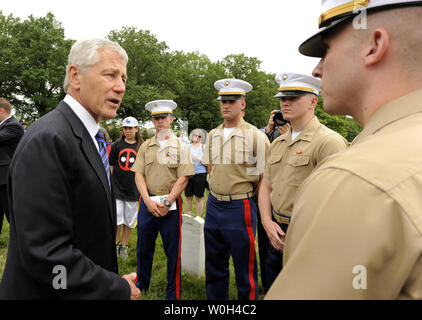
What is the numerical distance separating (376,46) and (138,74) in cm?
3623

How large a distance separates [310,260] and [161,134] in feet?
12.6

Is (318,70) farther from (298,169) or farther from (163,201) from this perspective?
(163,201)

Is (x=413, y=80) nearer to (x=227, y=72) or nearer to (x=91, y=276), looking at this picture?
(x=91, y=276)

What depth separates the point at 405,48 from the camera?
838mm

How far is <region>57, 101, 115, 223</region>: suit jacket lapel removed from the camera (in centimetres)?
152

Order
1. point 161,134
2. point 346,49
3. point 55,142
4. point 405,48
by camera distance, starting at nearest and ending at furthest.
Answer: point 405,48 → point 346,49 → point 55,142 → point 161,134

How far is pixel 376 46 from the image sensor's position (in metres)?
0.87

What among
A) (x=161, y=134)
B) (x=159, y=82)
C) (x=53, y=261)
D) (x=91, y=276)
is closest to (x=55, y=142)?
(x=53, y=261)

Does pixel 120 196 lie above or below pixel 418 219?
below

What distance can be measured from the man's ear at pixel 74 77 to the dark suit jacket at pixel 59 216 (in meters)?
0.14

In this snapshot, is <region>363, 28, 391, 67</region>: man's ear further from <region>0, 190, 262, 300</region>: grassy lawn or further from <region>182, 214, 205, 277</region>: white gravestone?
<region>182, 214, 205, 277</region>: white gravestone

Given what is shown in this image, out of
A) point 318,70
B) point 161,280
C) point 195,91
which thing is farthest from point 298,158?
point 195,91

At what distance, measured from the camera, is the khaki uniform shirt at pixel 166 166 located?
4.02 meters
